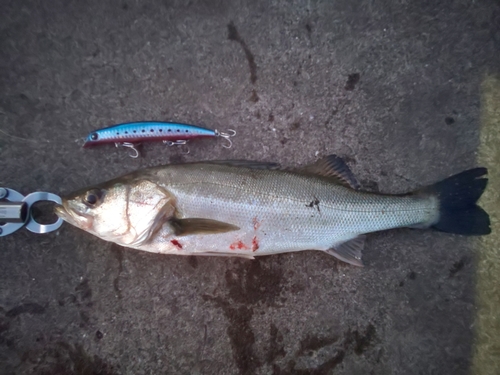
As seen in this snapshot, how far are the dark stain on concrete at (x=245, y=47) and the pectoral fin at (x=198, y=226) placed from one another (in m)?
1.32

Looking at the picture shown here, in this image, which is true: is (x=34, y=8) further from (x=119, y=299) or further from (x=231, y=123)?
(x=119, y=299)

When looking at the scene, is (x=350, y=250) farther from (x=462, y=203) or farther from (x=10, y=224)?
(x=10, y=224)

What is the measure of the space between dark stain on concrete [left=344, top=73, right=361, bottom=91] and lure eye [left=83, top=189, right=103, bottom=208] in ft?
7.43

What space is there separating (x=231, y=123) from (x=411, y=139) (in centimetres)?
161

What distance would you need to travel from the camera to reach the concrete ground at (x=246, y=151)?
295 centimetres

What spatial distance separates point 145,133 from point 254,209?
1090 mm

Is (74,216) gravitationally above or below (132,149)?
below

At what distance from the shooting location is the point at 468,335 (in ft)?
10.0

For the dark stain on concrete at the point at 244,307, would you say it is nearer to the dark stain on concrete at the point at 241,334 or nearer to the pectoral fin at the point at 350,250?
the dark stain on concrete at the point at 241,334

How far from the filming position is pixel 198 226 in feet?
8.54

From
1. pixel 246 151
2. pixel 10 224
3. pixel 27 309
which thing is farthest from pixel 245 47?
pixel 27 309

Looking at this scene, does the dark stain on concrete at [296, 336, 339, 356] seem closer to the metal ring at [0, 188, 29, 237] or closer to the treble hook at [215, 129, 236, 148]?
the treble hook at [215, 129, 236, 148]

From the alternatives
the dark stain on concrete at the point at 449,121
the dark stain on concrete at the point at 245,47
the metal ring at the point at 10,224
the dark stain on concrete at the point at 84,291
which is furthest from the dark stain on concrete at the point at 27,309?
the dark stain on concrete at the point at 449,121

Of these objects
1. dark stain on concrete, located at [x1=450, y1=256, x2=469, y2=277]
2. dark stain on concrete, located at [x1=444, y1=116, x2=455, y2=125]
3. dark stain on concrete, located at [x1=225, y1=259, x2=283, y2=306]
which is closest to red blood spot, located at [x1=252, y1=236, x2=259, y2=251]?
dark stain on concrete, located at [x1=225, y1=259, x2=283, y2=306]
